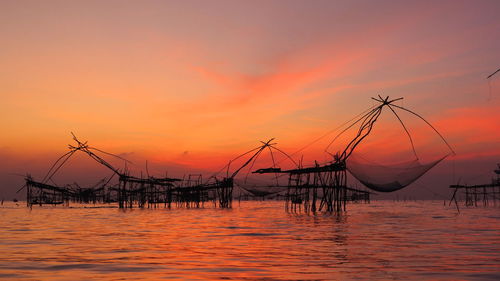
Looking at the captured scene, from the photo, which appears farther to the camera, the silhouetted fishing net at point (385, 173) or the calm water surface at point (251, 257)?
the silhouetted fishing net at point (385, 173)

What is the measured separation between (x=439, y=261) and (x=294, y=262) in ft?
8.47

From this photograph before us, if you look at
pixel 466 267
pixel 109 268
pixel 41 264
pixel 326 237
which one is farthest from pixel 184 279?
pixel 326 237

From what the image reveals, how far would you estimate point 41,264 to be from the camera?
8.93m

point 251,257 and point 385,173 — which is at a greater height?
point 385,173

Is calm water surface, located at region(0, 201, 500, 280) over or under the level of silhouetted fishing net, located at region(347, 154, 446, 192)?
under

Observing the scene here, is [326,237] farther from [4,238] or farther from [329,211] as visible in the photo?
[329,211]

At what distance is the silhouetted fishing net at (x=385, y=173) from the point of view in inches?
924

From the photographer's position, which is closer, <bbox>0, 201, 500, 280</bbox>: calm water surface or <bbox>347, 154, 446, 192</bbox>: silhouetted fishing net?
<bbox>0, 201, 500, 280</bbox>: calm water surface

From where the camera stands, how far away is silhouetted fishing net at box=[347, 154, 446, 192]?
77.0 ft

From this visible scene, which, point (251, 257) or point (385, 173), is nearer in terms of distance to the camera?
point (251, 257)

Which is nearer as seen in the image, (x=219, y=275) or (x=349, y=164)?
(x=219, y=275)

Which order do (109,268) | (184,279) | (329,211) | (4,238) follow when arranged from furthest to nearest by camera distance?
1. (329,211)
2. (4,238)
3. (109,268)
4. (184,279)

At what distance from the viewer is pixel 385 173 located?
83.9ft

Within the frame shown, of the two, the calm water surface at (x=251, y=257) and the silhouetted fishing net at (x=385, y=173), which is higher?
the silhouetted fishing net at (x=385, y=173)
